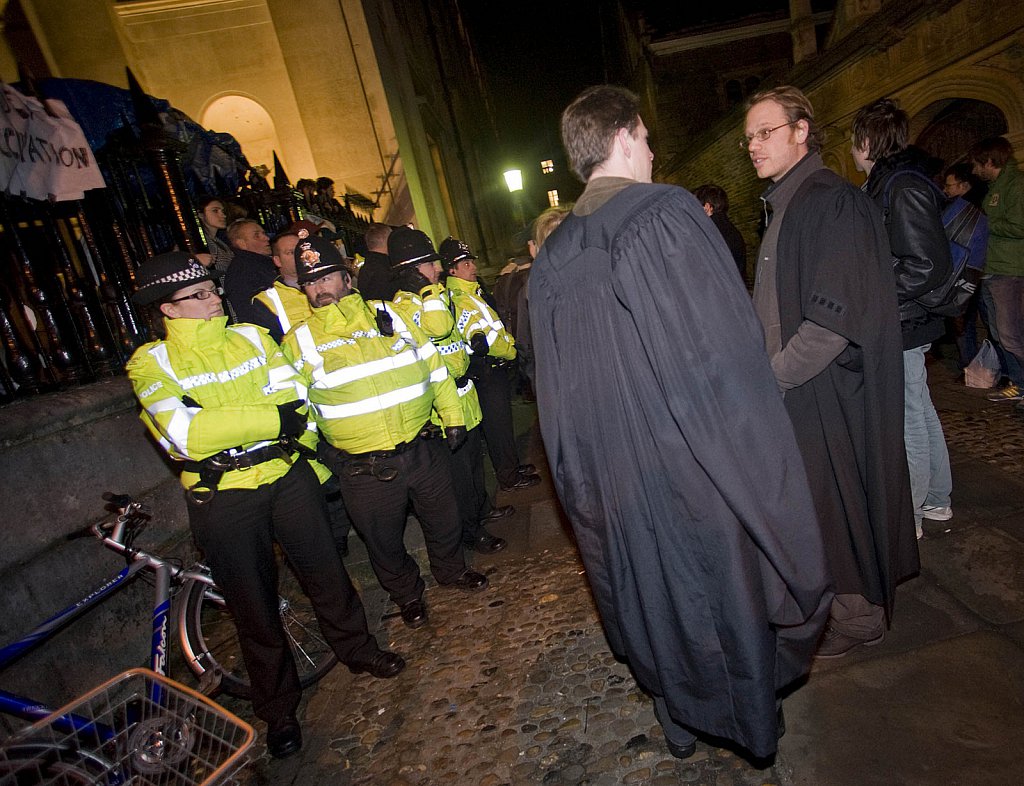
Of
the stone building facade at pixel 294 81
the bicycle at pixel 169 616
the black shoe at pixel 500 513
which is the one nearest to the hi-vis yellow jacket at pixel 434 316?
the black shoe at pixel 500 513

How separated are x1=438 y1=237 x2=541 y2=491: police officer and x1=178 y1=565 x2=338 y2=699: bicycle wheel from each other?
2104mm

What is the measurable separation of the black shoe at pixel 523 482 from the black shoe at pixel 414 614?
75.2 inches

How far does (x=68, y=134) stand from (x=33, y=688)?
11.6ft

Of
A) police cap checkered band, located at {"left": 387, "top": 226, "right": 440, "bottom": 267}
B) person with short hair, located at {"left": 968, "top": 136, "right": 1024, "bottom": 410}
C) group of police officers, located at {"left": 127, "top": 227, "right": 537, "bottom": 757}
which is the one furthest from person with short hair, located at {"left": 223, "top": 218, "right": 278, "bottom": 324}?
person with short hair, located at {"left": 968, "top": 136, "right": 1024, "bottom": 410}

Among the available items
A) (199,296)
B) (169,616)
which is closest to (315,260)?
(199,296)

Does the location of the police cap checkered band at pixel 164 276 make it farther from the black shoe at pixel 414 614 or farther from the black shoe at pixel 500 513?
the black shoe at pixel 500 513

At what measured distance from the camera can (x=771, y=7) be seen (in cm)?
2044

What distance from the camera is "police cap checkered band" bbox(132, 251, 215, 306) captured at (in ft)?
7.67

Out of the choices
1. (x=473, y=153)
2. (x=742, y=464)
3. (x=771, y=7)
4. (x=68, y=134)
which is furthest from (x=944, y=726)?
(x=771, y=7)

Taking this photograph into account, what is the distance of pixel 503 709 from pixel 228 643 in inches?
85.6

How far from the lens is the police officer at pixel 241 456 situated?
235 centimetres

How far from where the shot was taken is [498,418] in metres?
5.02

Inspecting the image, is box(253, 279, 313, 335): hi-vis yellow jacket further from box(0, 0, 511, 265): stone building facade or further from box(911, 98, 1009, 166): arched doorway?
box(911, 98, 1009, 166): arched doorway

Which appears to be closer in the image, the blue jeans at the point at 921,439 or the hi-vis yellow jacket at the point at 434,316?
the blue jeans at the point at 921,439
